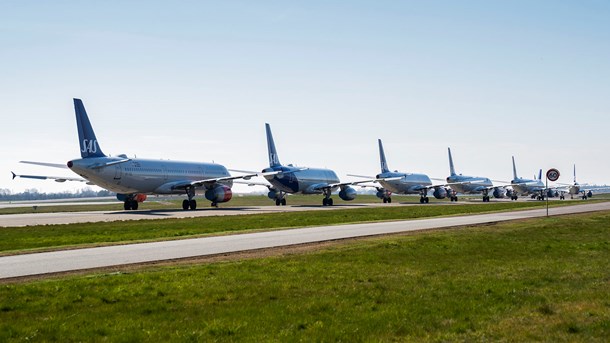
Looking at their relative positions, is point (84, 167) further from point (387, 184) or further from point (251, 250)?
point (387, 184)

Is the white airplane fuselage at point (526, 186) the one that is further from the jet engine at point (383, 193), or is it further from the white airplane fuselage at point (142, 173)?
the white airplane fuselage at point (142, 173)

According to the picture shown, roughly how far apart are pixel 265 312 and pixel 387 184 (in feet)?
276

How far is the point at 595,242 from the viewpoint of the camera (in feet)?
76.3

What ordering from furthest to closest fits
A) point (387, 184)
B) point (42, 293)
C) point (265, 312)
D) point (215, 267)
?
point (387, 184) < point (215, 267) < point (42, 293) < point (265, 312)

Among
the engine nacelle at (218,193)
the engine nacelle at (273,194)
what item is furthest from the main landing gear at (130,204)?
the engine nacelle at (273,194)

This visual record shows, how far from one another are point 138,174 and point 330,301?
4819cm

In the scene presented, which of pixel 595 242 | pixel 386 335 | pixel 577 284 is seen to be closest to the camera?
pixel 386 335

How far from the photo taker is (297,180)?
263 ft

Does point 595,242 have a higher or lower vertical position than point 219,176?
lower

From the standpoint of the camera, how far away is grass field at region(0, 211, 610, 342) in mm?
9344

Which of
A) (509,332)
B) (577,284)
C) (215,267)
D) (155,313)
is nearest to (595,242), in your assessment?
(577,284)

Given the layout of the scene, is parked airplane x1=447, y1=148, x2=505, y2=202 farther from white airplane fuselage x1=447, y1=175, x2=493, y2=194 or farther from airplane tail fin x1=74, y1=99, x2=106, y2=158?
airplane tail fin x1=74, y1=99, x2=106, y2=158

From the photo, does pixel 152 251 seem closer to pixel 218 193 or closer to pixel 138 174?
pixel 138 174

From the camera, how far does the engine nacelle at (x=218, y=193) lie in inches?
2532
